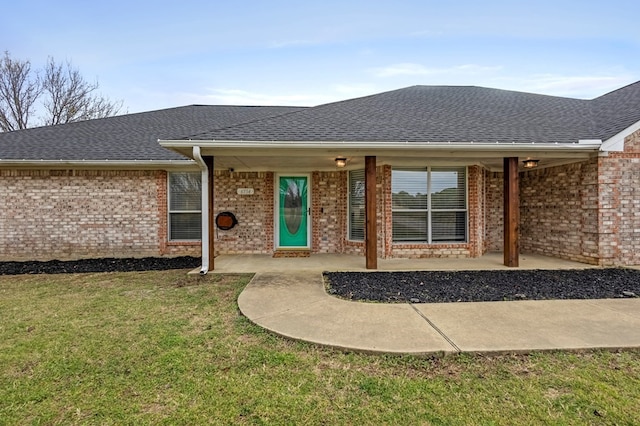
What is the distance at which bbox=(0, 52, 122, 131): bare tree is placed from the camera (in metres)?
19.4

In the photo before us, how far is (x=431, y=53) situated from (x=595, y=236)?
29.9ft

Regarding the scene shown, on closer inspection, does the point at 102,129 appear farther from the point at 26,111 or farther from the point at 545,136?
the point at 26,111

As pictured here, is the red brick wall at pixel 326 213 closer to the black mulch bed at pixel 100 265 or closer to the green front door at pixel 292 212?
the green front door at pixel 292 212

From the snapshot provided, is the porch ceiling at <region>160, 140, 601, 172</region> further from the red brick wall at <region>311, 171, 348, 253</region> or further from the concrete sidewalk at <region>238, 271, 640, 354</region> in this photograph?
the concrete sidewalk at <region>238, 271, 640, 354</region>

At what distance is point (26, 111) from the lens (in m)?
20.0

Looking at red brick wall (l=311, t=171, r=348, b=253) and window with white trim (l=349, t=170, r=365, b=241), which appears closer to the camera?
window with white trim (l=349, t=170, r=365, b=241)

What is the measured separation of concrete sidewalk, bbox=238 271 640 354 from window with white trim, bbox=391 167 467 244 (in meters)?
3.59

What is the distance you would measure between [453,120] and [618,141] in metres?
3.12

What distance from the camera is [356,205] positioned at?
825cm

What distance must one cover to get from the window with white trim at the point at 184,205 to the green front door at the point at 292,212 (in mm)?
2223

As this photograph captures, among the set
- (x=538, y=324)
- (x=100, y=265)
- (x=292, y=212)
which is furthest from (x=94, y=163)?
(x=538, y=324)

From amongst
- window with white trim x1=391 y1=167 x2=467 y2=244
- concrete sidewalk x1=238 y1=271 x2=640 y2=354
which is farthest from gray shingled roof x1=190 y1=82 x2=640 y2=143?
concrete sidewalk x1=238 y1=271 x2=640 y2=354

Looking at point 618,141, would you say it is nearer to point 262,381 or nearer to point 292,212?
point 292,212

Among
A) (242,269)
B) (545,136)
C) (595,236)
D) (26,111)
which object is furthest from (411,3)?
(26,111)
